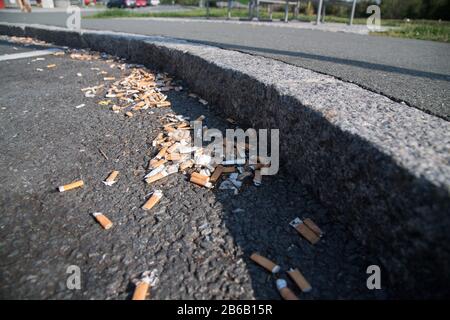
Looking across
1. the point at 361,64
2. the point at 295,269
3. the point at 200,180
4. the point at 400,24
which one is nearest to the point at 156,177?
the point at 200,180

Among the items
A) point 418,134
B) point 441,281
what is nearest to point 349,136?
point 418,134

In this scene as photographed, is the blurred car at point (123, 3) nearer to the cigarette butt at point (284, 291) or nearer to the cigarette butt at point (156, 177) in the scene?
the cigarette butt at point (156, 177)

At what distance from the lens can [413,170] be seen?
0.95 meters

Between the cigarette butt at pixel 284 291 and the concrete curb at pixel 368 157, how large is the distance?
0.34 m

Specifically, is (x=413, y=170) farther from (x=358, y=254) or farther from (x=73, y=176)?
(x=73, y=176)

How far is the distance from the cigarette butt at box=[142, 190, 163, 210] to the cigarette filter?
0.69m

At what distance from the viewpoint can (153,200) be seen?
1.62 metres

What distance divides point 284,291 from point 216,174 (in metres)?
0.82

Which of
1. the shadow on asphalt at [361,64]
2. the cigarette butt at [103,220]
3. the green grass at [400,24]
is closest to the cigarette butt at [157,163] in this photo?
the cigarette butt at [103,220]

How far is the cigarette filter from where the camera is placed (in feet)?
4.46

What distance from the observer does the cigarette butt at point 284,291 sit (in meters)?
1.14

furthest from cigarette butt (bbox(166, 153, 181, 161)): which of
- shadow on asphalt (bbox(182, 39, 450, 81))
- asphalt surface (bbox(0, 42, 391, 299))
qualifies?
shadow on asphalt (bbox(182, 39, 450, 81))

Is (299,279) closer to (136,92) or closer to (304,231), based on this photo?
(304,231)

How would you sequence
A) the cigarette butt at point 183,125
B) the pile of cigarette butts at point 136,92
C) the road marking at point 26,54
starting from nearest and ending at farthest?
1. the cigarette butt at point 183,125
2. the pile of cigarette butts at point 136,92
3. the road marking at point 26,54
